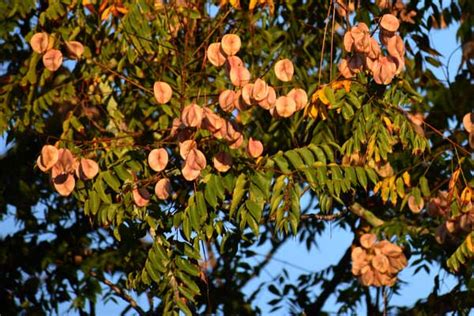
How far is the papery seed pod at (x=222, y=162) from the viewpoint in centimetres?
512

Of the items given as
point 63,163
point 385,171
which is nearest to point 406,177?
point 385,171

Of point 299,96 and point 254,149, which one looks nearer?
point 299,96

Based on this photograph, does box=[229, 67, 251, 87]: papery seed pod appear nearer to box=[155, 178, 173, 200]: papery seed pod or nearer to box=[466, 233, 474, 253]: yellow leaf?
box=[155, 178, 173, 200]: papery seed pod

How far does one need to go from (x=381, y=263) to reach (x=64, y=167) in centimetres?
175

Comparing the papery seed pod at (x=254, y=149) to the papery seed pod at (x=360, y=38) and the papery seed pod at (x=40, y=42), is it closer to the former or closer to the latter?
the papery seed pod at (x=360, y=38)

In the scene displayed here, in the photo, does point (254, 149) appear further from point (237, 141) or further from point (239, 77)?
point (239, 77)

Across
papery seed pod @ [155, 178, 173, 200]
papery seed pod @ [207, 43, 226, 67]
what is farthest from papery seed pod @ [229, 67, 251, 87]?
papery seed pod @ [155, 178, 173, 200]

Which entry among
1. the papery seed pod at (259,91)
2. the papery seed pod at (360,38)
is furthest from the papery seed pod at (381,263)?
the papery seed pod at (259,91)

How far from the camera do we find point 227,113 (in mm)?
5066

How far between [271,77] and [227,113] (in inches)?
41.4

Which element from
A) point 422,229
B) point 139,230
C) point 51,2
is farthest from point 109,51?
point 422,229

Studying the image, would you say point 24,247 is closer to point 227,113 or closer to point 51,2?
point 51,2

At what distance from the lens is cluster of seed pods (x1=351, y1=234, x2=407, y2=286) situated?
6.32 meters

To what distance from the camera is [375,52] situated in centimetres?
509
